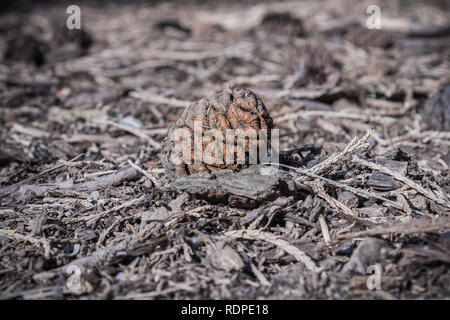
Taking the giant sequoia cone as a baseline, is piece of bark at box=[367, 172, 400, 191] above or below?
below

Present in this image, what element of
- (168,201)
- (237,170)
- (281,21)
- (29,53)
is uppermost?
(281,21)

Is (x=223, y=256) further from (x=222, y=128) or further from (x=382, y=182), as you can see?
(x=382, y=182)

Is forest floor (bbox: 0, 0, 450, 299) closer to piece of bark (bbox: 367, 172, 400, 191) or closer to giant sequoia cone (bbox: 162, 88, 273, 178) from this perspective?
piece of bark (bbox: 367, 172, 400, 191)

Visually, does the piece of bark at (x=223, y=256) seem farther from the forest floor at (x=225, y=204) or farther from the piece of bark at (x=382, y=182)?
the piece of bark at (x=382, y=182)

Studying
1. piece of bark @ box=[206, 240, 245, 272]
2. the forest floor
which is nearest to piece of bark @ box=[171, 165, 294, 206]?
the forest floor

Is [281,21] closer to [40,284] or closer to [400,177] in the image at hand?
[400,177]

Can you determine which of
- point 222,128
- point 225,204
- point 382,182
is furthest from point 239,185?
point 382,182
